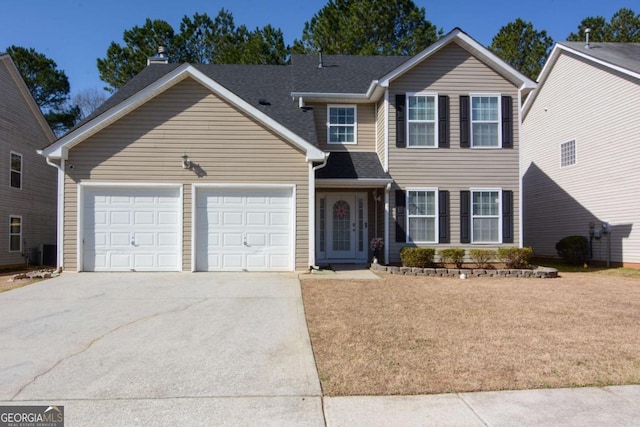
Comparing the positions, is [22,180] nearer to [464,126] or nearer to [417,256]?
[417,256]

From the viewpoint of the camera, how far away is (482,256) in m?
12.7

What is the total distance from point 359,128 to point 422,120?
205 cm

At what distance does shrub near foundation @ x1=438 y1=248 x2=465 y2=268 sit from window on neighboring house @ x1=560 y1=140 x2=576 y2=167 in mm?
7181

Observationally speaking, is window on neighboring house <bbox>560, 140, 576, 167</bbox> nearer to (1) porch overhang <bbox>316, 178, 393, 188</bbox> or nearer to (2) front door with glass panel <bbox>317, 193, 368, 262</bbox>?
(1) porch overhang <bbox>316, 178, 393, 188</bbox>

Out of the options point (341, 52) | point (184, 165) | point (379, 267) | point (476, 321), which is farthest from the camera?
point (341, 52)

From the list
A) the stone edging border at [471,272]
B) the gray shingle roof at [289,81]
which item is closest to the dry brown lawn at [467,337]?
the stone edging border at [471,272]

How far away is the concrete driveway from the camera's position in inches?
157

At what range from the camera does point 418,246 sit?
1336 cm

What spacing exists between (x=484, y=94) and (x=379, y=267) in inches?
239

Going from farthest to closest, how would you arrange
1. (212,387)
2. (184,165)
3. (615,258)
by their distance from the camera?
(615,258) < (184,165) < (212,387)

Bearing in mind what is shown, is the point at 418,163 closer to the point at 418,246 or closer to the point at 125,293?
the point at 418,246

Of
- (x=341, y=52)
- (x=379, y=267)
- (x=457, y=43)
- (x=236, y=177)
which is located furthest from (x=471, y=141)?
(x=341, y=52)

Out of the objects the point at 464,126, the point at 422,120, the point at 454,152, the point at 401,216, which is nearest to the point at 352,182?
the point at 401,216

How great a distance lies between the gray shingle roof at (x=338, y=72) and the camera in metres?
14.6
